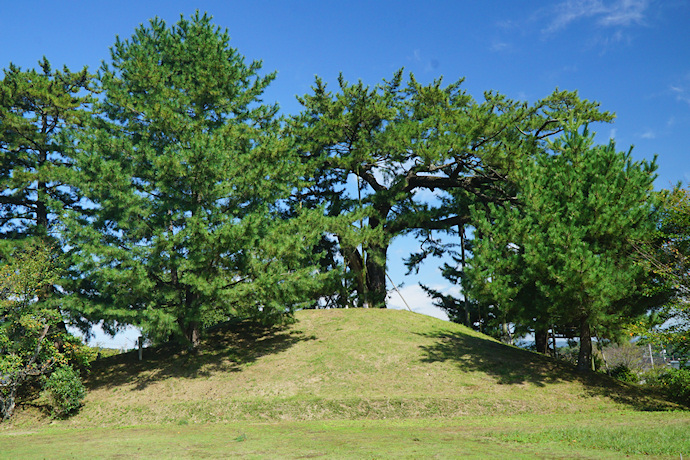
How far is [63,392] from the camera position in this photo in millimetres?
19062

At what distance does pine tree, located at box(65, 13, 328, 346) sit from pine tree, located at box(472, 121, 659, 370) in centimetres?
880

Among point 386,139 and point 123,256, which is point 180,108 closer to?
point 123,256

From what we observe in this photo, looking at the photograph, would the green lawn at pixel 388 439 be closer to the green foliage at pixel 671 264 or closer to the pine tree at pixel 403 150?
the green foliage at pixel 671 264

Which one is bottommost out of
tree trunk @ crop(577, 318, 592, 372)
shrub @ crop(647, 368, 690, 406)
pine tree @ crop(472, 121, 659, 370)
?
shrub @ crop(647, 368, 690, 406)

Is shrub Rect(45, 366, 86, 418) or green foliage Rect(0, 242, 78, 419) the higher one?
green foliage Rect(0, 242, 78, 419)

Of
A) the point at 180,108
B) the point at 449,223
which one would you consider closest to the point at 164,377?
the point at 180,108

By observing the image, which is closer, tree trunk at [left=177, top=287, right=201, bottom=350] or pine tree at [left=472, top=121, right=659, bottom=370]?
pine tree at [left=472, top=121, right=659, bottom=370]

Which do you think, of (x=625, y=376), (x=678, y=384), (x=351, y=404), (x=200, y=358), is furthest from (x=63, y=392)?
(x=625, y=376)

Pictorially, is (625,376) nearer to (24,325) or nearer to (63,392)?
(63,392)

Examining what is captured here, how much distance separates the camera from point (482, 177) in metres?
28.4

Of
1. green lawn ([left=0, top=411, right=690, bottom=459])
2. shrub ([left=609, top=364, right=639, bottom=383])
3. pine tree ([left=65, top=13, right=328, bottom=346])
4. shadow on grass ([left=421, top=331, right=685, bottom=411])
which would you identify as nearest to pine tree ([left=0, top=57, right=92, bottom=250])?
pine tree ([left=65, top=13, right=328, bottom=346])

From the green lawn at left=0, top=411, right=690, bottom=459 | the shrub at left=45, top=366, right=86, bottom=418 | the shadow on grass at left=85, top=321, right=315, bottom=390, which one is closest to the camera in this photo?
the green lawn at left=0, top=411, right=690, bottom=459

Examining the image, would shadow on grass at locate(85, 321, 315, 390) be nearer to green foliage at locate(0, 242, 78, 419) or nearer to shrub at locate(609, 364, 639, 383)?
green foliage at locate(0, 242, 78, 419)

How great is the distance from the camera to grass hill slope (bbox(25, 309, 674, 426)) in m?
17.4
